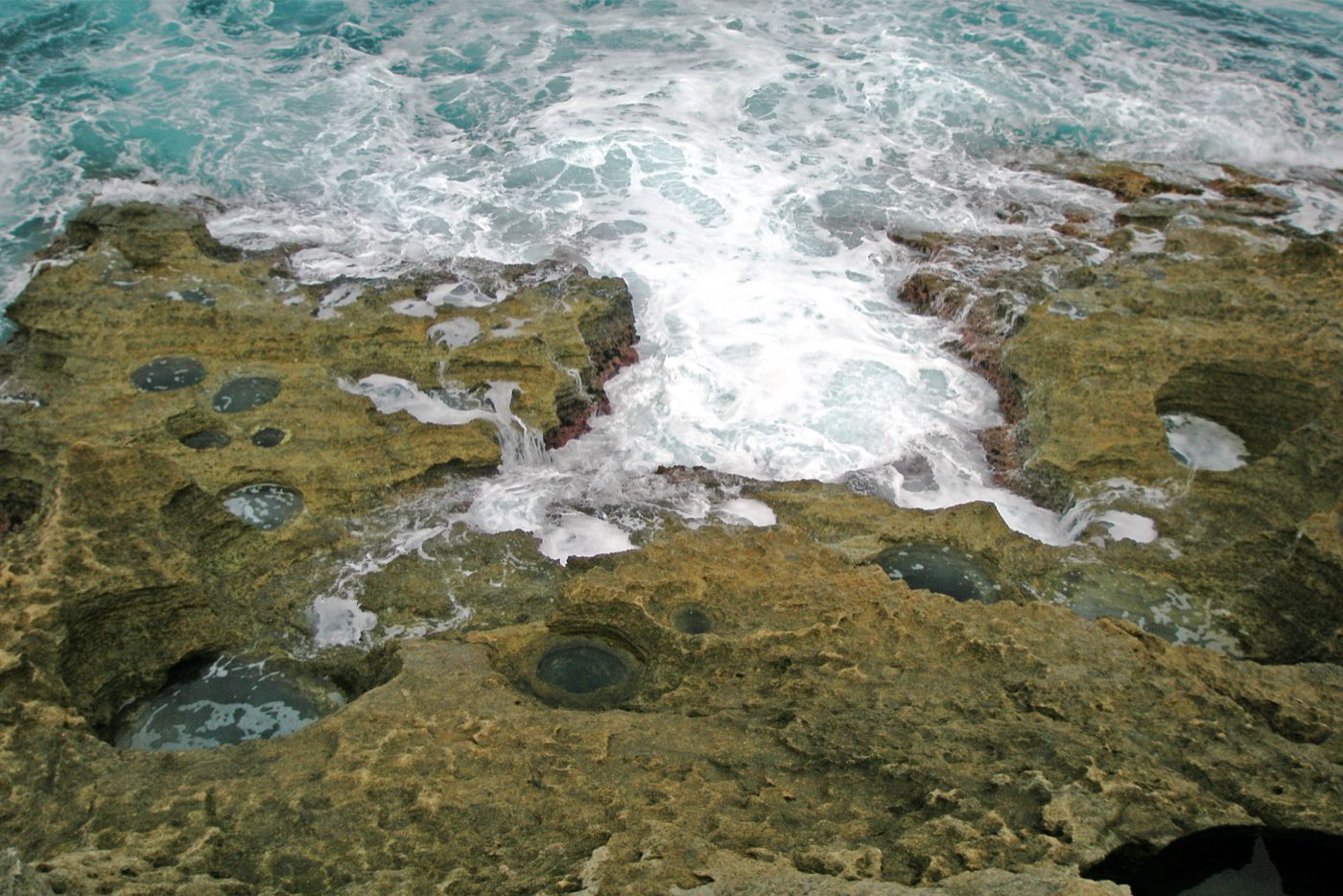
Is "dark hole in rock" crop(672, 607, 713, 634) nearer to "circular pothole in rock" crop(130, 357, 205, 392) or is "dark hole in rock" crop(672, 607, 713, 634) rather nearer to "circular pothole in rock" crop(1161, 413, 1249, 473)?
"circular pothole in rock" crop(130, 357, 205, 392)

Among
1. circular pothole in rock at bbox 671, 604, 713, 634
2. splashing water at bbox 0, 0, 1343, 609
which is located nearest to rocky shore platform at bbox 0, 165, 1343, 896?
circular pothole in rock at bbox 671, 604, 713, 634

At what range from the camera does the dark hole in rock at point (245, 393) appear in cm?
995

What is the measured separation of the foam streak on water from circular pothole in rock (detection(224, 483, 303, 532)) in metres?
1.84

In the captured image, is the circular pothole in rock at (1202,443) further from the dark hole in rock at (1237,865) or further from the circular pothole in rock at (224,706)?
the circular pothole in rock at (224,706)

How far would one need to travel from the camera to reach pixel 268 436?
31.8 ft

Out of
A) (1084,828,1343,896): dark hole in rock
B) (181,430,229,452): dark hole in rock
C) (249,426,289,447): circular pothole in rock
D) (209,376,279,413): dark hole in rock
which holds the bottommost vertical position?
(1084,828,1343,896): dark hole in rock

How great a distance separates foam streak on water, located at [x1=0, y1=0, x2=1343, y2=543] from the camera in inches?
481

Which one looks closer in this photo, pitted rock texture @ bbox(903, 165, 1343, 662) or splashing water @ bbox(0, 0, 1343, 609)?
pitted rock texture @ bbox(903, 165, 1343, 662)

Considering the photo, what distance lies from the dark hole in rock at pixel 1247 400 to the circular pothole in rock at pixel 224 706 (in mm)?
9796

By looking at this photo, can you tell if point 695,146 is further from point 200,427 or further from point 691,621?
point 691,621

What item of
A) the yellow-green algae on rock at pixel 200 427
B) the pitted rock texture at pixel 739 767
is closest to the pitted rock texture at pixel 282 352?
the yellow-green algae on rock at pixel 200 427

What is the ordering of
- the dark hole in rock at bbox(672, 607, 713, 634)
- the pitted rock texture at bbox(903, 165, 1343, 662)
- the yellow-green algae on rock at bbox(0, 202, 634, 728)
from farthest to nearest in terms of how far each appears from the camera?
the pitted rock texture at bbox(903, 165, 1343, 662) → the dark hole in rock at bbox(672, 607, 713, 634) → the yellow-green algae on rock at bbox(0, 202, 634, 728)

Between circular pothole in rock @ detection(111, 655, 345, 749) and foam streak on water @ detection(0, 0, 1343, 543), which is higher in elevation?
circular pothole in rock @ detection(111, 655, 345, 749)

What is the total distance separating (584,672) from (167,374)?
6.21 metres
